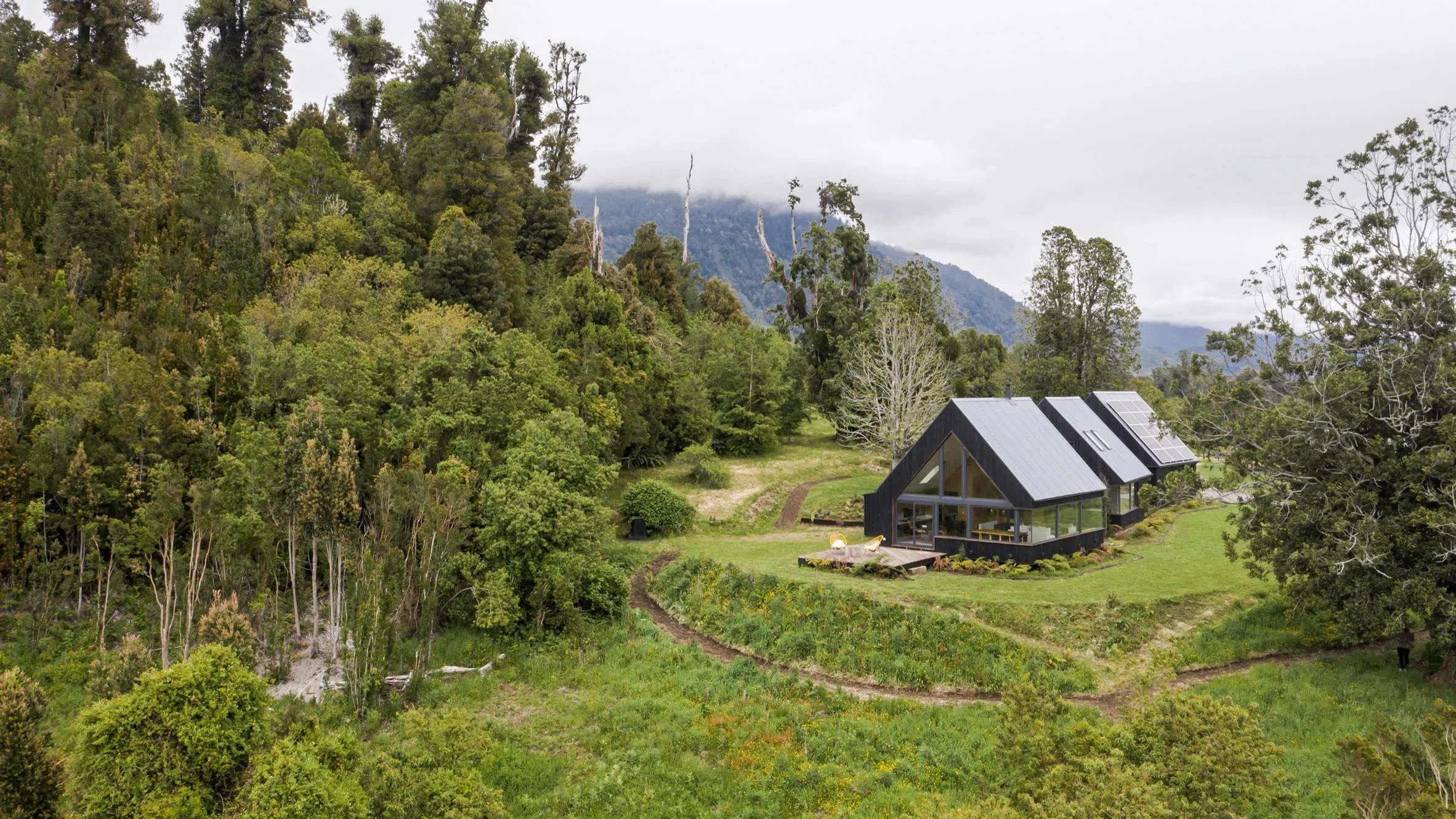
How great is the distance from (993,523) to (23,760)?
23023mm

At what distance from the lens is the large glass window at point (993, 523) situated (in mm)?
23891

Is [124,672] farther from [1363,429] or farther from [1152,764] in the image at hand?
[1363,429]

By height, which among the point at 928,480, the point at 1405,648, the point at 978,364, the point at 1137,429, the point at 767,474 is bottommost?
the point at 1405,648

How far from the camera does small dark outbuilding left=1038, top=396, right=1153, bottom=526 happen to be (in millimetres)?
29719

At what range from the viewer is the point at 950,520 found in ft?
82.2

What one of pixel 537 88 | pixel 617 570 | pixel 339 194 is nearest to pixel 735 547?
pixel 617 570

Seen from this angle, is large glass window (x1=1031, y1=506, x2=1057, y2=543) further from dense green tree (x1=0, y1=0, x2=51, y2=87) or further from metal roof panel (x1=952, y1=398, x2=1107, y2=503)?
dense green tree (x1=0, y1=0, x2=51, y2=87)

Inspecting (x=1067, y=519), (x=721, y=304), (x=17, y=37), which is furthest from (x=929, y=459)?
(x=17, y=37)

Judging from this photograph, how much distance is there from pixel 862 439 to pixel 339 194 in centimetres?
3123

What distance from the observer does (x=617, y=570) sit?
2148 cm

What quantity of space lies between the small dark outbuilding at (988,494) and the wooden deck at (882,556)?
995 millimetres

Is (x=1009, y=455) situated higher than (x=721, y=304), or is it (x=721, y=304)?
(x=721, y=304)

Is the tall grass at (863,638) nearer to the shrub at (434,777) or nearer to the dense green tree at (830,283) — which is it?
the shrub at (434,777)

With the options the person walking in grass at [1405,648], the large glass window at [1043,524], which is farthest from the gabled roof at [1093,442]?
the person walking in grass at [1405,648]
